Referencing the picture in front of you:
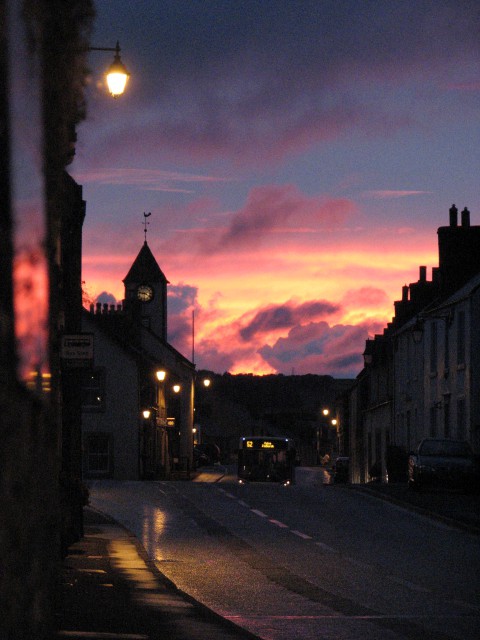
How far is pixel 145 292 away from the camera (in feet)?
324

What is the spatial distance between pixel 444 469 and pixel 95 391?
31.5 m

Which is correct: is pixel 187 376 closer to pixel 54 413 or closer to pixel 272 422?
pixel 272 422

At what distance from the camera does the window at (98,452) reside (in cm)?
6025

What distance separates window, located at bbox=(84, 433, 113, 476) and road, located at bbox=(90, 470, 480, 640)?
30232 mm

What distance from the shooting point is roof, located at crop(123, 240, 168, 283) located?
101375 millimetres

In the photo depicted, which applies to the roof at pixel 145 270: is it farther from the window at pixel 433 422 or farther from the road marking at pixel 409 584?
the road marking at pixel 409 584

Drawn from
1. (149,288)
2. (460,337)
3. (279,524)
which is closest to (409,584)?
(279,524)

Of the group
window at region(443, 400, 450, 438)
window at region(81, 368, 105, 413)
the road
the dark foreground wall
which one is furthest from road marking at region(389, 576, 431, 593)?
window at region(81, 368, 105, 413)

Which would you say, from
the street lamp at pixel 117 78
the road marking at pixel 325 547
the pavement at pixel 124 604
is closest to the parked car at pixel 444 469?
the road marking at pixel 325 547

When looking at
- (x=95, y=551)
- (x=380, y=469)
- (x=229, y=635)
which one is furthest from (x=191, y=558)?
(x=380, y=469)

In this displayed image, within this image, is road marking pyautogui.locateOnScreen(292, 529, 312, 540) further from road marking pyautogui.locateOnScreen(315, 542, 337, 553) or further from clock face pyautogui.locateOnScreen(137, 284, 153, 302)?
clock face pyautogui.locateOnScreen(137, 284, 153, 302)

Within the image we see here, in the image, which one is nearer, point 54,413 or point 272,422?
point 54,413

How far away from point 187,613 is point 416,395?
41.0 meters

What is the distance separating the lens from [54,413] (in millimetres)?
1801
